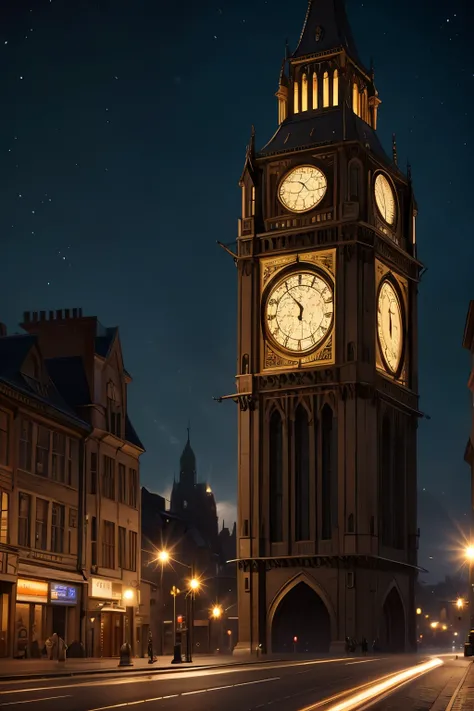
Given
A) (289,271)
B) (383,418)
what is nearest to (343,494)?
(383,418)

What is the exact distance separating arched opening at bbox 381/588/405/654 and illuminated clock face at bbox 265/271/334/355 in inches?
801

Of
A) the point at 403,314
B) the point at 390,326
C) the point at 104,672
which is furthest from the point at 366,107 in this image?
the point at 104,672

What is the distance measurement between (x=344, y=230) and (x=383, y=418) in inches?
561

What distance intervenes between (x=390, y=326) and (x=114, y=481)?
34448 mm

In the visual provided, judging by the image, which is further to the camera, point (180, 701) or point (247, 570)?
point (247, 570)

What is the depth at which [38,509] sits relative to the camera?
72.5m

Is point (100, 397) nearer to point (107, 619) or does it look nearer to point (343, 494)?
point (107, 619)

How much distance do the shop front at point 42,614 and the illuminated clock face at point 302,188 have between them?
140ft

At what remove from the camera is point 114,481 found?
8444 centimetres

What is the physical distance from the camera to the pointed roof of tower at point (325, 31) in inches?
4678

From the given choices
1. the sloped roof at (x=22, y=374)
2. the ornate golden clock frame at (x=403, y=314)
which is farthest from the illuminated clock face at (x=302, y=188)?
the sloped roof at (x=22, y=374)

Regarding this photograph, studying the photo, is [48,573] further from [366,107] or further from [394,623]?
[366,107]

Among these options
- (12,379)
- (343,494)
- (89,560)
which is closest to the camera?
(12,379)

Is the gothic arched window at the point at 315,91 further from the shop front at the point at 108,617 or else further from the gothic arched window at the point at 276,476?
the shop front at the point at 108,617
